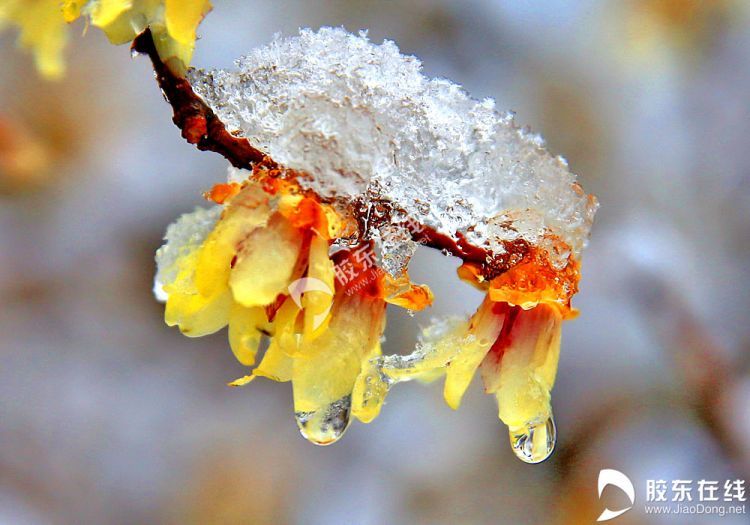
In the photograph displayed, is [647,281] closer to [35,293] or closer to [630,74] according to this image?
[630,74]

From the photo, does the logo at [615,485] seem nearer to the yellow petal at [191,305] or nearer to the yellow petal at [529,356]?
the yellow petal at [529,356]

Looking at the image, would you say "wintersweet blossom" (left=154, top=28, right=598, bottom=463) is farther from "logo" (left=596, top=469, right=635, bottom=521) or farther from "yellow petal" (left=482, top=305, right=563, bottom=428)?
"logo" (left=596, top=469, right=635, bottom=521)

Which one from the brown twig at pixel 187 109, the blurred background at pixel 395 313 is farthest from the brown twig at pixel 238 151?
the blurred background at pixel 395 313

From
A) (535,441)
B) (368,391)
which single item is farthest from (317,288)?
(535,441)

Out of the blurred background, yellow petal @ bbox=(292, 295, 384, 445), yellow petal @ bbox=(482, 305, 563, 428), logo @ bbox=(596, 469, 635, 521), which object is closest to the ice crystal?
yellow petal @ bbox=(292, 295, 384, 445)

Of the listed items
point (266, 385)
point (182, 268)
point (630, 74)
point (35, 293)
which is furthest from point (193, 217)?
point (630, 74)

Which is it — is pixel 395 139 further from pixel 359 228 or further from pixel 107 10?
pixel 107 10
